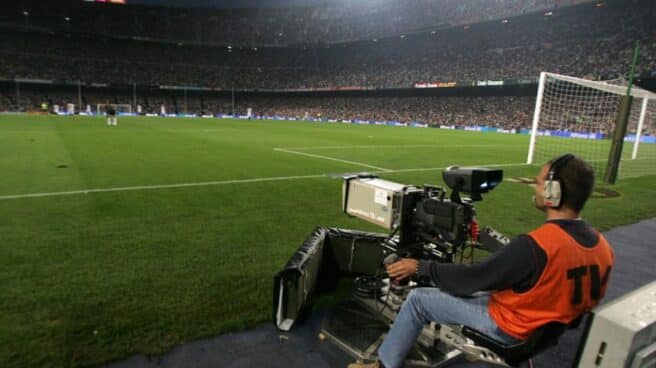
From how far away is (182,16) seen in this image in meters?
68.3

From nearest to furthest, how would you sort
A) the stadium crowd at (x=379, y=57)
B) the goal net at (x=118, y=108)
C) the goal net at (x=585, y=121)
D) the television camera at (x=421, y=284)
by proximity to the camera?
the television camera at (x=421, y=284) → the goal net at (x=585, y=121) → the stadium crowd at (x=379, y=57) → the goal net at (x=118, y=108)

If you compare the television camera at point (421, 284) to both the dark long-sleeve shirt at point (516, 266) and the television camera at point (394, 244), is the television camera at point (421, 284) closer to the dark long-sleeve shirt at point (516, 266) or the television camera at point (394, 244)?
the television camera at point (394, 244)

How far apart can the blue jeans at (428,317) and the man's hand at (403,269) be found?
7.4 inches

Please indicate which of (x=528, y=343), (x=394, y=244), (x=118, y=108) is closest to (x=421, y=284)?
(x=394, y=244)

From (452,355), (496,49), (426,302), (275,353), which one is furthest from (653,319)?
(496,49)

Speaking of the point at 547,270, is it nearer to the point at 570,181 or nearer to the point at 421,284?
the point at 570,181

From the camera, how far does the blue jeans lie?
2.43 m

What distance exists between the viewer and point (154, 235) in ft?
18.0

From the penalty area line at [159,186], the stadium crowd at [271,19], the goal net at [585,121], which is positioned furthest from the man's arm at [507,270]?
the stadium crowd at [271,19]

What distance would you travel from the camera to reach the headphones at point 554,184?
Answer: 2145 mm

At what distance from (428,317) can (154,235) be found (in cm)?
417

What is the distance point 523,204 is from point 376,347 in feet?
21.0

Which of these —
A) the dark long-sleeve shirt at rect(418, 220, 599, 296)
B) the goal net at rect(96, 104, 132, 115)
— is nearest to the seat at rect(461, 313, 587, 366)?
the dark long-sleeve shirt at rect(418, 220, 599, 296)

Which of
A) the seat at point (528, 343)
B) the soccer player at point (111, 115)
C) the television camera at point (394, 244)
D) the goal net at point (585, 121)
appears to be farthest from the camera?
the soccer player at point (111, 115)
